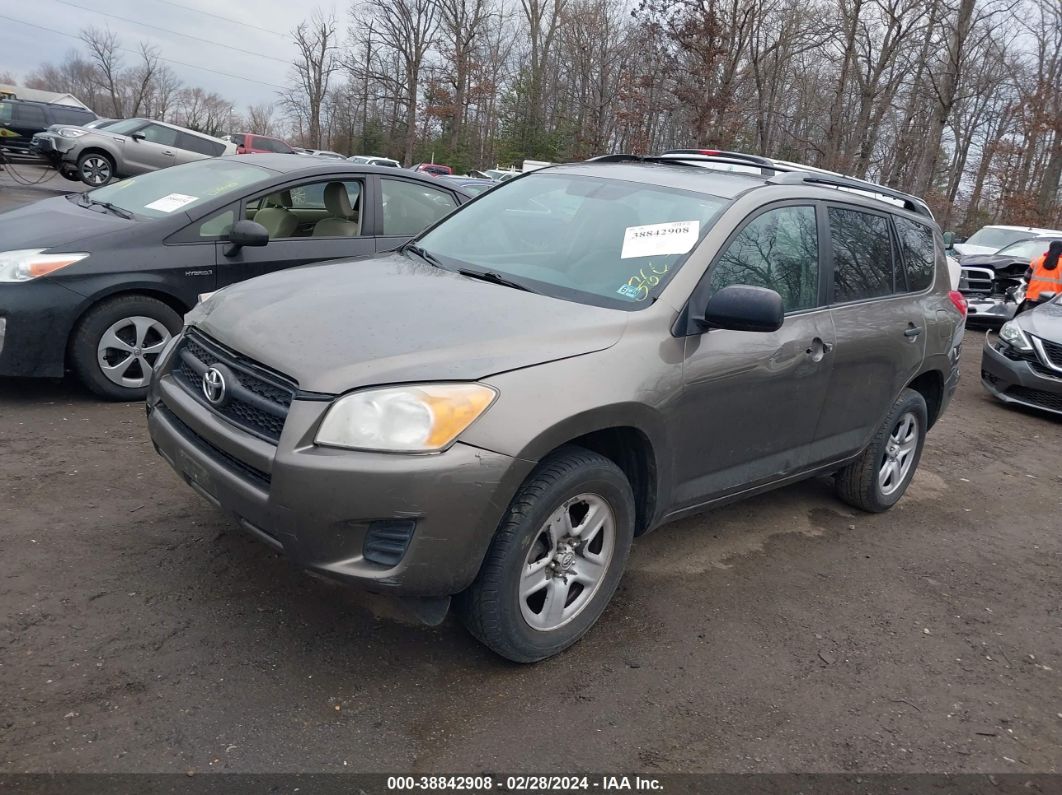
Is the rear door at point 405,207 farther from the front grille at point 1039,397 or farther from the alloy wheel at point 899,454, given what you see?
the front grille at point 1039,397

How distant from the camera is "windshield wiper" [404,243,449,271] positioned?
147 inches

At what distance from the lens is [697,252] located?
134 inches

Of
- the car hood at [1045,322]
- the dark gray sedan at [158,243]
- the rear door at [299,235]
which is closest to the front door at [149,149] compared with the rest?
the dark gray sedan at [158,243]

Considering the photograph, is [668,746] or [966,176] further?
[966,176]

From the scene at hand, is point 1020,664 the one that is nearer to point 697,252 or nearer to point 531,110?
point 697,252

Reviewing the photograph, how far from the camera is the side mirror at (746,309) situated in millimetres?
3105

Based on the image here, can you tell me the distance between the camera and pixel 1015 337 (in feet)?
26.8

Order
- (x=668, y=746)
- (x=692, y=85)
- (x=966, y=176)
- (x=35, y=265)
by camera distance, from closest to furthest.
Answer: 1. (x=668, y=746)
2. (x=35, y=265)
3. (x=692, y=85)
4. (x=966, y=176)

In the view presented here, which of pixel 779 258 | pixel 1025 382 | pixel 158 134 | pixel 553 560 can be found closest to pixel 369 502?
pixel 553 560

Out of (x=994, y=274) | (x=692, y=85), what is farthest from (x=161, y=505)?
(x=692, y=85)

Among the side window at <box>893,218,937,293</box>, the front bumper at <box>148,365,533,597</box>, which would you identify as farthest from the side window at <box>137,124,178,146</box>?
the front bumper at <box>148,365,533,597</box>

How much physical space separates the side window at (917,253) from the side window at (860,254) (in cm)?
18

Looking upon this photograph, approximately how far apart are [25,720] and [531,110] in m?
45.2

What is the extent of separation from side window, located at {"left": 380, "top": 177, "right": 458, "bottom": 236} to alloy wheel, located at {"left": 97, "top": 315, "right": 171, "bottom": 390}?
1.77m
